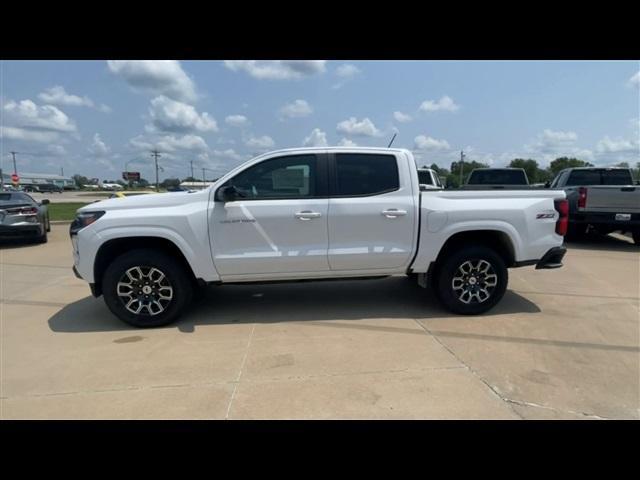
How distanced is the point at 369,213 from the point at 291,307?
158cm

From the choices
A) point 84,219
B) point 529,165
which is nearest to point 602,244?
point 84,219

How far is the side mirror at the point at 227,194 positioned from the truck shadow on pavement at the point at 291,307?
1.41 metres

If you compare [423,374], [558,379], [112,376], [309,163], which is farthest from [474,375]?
[112,376]

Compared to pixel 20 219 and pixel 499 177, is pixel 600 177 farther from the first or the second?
pixel 20 219

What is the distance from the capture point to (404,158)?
168 inches

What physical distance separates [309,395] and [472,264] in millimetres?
2576

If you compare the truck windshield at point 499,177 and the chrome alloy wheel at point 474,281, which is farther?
the truck windshield at point 499,177

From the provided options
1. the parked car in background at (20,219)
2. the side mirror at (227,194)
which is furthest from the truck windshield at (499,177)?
the parked car in background at (20,219)

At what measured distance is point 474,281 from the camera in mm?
4262

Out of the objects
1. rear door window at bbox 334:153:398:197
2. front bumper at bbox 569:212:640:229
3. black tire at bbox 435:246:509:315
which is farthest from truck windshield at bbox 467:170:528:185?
rear door window at bbox 334:153:398:197

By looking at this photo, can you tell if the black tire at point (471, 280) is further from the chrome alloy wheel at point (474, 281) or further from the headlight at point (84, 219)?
the headlight at point (84, 219)

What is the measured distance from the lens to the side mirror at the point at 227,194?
388 cm

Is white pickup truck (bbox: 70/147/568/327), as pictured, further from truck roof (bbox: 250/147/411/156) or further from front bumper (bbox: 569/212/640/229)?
front bumper (bbox: 569/212/640/229)
